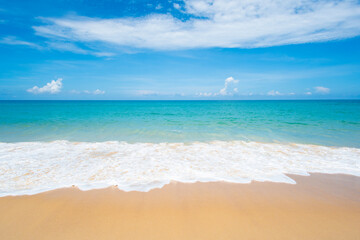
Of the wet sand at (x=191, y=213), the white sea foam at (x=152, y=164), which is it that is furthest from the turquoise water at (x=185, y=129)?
the wet sand at (x=191, y=213)

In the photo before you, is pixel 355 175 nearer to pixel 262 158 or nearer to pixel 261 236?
pixel 262 158

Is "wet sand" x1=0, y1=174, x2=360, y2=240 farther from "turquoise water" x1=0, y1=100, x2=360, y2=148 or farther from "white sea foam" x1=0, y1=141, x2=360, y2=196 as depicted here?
"turquoise water" x1=0, y1=100, x2=360, y2=148

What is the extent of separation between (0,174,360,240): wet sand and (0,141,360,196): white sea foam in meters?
0.51

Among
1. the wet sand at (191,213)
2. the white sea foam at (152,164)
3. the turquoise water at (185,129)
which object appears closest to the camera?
the wet sand at (191,213)

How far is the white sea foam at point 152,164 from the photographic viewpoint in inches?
210

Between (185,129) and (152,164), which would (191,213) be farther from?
(185,129)

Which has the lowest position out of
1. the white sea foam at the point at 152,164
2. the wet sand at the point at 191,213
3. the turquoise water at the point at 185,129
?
the wet sand at the point at 191,213

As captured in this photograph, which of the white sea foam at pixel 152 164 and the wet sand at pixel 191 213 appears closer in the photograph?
the wet sand at pixel 191 213

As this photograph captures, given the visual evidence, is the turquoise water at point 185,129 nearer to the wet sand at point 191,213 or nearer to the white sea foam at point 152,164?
the white sea foam at point 152,164

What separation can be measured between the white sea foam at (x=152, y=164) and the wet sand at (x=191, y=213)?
1.67ft

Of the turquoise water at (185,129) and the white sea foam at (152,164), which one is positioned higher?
the turquoise water at (185,129)

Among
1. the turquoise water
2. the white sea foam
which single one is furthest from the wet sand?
the turquoise water

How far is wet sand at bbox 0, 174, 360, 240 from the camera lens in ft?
10.7

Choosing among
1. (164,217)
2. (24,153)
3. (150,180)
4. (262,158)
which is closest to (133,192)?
(150,180)
